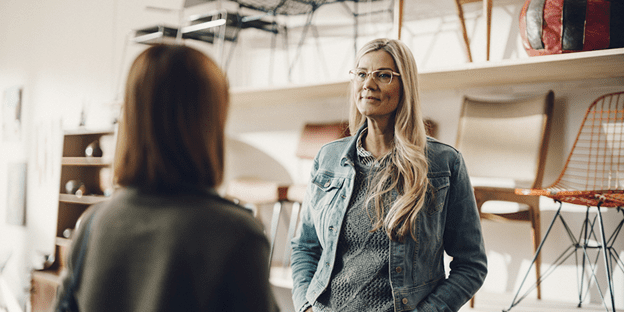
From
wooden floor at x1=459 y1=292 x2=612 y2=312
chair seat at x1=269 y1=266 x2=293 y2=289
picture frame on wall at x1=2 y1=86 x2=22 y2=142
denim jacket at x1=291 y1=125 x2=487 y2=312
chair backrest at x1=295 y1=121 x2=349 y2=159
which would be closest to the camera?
denim jacket at x1=291 y1=125 x2=487 y2=312

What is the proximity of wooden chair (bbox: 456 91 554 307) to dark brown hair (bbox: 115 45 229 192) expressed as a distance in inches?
84.0

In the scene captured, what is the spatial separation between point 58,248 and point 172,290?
428 cm

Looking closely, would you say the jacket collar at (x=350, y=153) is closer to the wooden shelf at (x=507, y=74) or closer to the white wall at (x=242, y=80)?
the wooden shelf at (x=507, y=74)

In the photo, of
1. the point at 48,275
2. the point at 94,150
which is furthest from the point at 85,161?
the point at 48,275

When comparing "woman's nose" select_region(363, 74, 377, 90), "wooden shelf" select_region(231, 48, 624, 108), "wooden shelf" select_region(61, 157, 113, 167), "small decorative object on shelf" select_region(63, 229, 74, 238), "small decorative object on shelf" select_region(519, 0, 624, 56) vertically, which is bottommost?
"small decorative object on shelf" select_region(63, 229, 74, 238)

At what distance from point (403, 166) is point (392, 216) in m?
0.16

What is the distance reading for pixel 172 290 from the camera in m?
0.63

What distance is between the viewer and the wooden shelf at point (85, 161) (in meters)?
4.04

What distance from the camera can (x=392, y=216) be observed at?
1.34 metres

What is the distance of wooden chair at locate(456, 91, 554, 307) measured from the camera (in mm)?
2521

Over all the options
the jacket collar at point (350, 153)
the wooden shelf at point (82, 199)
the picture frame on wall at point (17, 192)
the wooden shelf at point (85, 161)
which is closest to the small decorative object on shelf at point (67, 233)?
the wooden shelf at point (82, 199)

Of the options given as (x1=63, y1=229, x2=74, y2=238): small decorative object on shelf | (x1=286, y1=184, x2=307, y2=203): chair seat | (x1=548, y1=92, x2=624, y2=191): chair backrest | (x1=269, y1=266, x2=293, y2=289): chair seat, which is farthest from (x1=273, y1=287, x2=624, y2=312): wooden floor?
(x1=63, y1=229, x2=74, y2=238): small decorative object on shelf

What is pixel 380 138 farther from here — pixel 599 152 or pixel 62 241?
pixel 62 241

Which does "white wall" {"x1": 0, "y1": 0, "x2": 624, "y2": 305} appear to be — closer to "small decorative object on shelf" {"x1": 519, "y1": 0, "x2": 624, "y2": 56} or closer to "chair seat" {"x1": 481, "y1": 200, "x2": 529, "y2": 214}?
"chair seat" {"x1": 481, "y1": 200, "x2": 529, "y2": 214}
